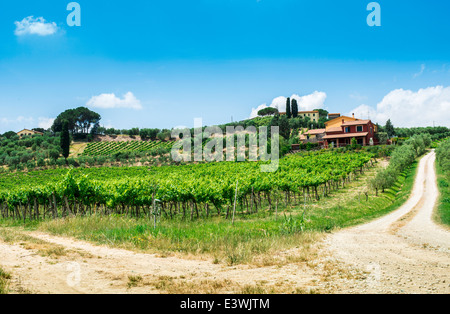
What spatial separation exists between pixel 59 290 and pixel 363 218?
62.0 feet

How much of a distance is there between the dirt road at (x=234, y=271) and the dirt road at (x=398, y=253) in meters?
0.02

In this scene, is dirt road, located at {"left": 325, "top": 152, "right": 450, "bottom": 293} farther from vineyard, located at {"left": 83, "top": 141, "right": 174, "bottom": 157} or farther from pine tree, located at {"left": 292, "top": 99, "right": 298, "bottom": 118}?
pine tree, located at {"left": 292, "top": 99, "right": 298, "bottom": 118}

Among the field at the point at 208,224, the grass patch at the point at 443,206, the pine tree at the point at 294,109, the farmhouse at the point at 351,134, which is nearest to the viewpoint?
the field at the point at 208,224

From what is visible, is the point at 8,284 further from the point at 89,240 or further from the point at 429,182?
the point at 429,182

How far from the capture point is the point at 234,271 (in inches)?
359

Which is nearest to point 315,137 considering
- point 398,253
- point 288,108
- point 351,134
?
point 351,134

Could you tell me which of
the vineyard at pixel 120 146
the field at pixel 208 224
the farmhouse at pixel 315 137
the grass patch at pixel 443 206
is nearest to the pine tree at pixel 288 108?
the farmhouse at pixel 315 137

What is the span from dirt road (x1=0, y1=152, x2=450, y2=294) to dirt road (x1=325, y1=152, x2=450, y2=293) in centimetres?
2

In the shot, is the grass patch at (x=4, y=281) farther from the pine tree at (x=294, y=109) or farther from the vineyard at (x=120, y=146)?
the pine tree at (x=294, y=109)

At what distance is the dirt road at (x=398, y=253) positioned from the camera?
7.50m

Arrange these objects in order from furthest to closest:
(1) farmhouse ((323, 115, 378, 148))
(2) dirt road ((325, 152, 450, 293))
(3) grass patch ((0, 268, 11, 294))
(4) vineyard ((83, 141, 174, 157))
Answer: (4) vineyard ((83, 141, 174, 157)) < (1) farmhouse ((323, 115, 378, 148)) < (2) dirt road ((325, 152, 450, 293)) < (3) grass patch ((0, 268, 11, 294))

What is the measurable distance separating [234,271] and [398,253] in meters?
5.96

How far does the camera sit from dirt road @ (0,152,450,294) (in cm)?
738

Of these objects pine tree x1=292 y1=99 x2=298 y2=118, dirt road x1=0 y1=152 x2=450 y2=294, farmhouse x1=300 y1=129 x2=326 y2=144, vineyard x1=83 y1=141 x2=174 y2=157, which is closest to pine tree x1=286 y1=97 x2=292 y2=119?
pine tree x1=292 y1=99 x2=298 y2=118
